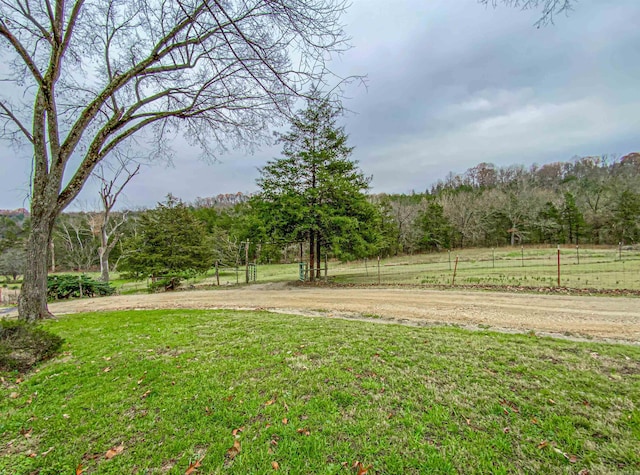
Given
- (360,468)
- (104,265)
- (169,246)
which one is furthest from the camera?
(104,265)

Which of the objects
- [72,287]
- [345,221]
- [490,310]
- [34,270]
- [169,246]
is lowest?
[72,287]

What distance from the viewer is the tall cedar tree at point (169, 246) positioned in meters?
17.2

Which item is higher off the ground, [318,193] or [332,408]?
[318,193]

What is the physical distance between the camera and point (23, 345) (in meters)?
4.14

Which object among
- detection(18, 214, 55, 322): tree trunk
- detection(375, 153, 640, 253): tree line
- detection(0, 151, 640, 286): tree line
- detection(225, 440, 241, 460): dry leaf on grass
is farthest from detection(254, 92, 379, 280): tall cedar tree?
detection(375, 153, 640, 253): tree line

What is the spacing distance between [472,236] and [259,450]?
51560 millimetres

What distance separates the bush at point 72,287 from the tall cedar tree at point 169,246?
6.92ft

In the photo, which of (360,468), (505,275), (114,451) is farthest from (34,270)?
(505,275)

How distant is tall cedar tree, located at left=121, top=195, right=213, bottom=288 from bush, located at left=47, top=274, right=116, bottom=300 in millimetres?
2108

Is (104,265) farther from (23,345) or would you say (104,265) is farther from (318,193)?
(23,345)

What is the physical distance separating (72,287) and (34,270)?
10468 millimetres

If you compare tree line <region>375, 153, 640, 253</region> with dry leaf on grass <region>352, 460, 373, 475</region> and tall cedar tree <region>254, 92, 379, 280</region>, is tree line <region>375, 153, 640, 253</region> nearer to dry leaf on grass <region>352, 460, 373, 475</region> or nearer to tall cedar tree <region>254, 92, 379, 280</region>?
tall cedar tree <region>254, 92, 379, 280</region>

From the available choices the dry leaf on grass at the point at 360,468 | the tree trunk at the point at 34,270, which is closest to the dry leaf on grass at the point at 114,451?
the dry leaf on grass at the point at 360,468

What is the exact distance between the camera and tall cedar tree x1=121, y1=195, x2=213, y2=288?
1725cm
